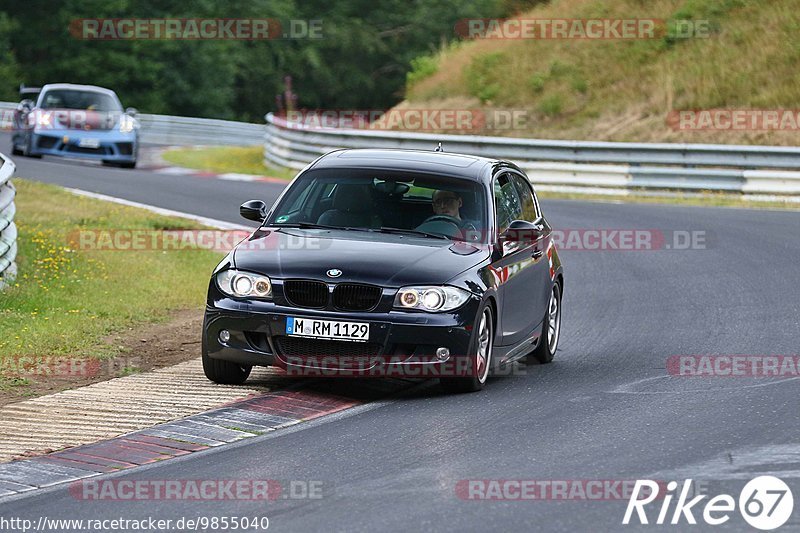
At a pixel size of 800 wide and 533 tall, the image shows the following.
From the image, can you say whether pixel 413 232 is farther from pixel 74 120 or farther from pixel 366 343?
pixel 74 120

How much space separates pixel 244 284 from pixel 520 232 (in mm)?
2077

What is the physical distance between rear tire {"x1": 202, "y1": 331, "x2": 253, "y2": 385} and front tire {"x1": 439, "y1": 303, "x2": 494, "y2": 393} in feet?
4.33

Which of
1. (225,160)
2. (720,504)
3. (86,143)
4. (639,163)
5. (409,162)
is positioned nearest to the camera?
(720,504)

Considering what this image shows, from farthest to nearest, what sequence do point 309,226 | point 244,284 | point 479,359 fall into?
point 309,226 → point 479,359 → point 244,284

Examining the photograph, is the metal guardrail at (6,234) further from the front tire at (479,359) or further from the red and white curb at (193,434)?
the front tire at (479,359)

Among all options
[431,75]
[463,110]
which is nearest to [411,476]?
[463,110]

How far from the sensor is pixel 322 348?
365 inches

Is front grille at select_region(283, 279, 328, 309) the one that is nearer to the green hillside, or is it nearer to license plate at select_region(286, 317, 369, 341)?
license plate at select_region(286, 317, 369, 341)

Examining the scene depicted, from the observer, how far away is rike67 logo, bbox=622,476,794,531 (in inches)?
251

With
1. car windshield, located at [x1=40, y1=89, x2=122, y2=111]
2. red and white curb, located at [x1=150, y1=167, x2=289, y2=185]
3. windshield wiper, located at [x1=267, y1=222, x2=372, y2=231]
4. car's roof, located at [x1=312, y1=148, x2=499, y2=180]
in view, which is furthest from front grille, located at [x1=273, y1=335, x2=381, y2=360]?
car windshield, located at [x1=40, y1=89, x2=122, y2=111]

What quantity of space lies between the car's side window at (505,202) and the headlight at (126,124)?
65.1 ft

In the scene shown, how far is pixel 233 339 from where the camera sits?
9.47 meters

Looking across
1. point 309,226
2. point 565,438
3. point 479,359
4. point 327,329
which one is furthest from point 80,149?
point 565,438

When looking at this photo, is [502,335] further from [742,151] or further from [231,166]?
[231,166]
